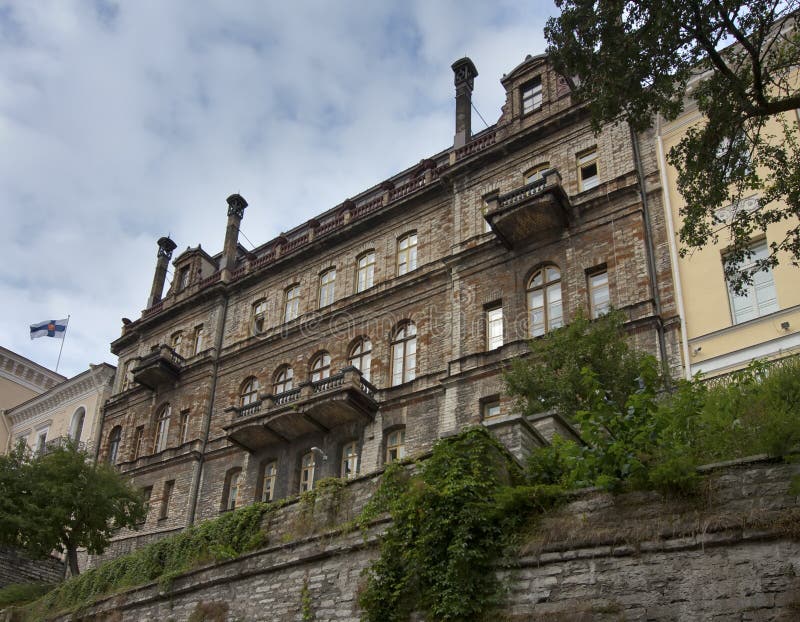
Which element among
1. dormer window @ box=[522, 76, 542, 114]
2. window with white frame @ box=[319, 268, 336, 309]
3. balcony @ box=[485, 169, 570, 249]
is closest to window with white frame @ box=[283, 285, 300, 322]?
window with white frame @ box=[319, 268, 336, 309]

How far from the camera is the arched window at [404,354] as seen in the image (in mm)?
27203

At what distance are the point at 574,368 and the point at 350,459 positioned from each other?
10.5 meters

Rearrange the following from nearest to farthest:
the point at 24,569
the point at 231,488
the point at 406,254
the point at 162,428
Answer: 1. the point at 406,254
2. the point at 231,488
3. the point at 24,569
4. the point at 162,428

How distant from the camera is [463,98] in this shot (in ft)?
103

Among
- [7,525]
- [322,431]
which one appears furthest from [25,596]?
[322,431]

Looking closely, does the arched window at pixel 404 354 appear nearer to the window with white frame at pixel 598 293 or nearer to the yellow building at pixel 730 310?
the window with white frame at pixel 598 293

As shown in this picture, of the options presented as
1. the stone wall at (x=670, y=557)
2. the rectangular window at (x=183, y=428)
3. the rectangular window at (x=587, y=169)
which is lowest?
the stone wall at (x=670, y=557)

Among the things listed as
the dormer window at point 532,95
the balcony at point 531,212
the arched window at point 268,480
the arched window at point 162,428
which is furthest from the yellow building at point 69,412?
the dormer window at point 532,95

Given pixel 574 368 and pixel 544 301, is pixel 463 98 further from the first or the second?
pixel 574 368

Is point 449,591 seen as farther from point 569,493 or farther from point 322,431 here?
point 322,431

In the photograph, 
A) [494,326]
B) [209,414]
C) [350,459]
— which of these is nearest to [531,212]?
[494,326]

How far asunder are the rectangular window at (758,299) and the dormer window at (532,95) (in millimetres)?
9862

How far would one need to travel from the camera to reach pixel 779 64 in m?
13.4

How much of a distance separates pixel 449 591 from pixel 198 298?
2686 centimetres
